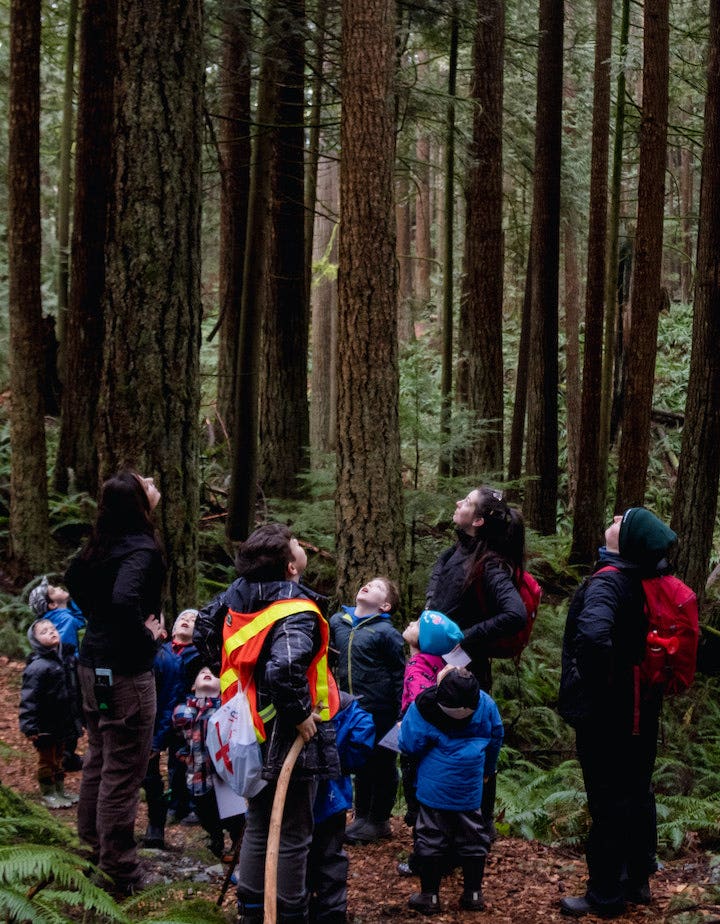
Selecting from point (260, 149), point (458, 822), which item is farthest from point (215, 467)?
point (458, 822)

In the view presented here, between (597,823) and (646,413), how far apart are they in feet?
23.8

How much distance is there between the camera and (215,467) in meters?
13.8

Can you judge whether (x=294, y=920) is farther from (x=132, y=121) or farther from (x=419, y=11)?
(x=419, y=11)

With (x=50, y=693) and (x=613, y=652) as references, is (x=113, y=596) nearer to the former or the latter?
(x=50, y=693)

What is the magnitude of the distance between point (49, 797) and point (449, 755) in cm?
326

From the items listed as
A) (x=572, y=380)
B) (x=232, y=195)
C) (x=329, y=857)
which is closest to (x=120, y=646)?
(x=329, y=857)

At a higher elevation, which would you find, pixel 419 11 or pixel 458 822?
pixel 419 11

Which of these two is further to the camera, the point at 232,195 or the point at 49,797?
the point at 232,195

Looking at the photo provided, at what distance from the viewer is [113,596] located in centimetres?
452

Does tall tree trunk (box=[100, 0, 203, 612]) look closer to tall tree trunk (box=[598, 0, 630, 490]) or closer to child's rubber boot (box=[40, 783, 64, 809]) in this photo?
child's rubber boot (box=[40, 783, 64, 809])

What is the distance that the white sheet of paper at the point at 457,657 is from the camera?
16.1ft

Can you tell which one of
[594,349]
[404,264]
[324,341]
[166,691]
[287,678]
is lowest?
[166,691]

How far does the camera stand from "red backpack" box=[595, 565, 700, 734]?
15.1 feet

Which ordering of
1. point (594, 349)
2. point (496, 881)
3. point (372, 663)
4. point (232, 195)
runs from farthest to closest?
point (594, 349) < point (232, 195) < point (372, 663) < point (496, 881)
